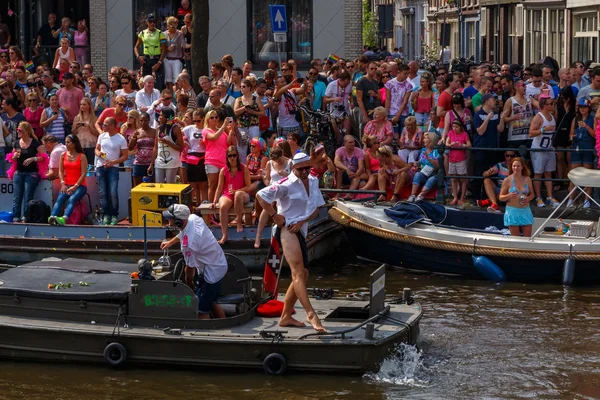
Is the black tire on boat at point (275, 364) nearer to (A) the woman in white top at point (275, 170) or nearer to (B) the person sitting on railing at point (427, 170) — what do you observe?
(A) the woman in white top at point (275, 170)

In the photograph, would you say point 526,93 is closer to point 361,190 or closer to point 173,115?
point 361,190

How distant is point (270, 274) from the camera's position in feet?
44.2

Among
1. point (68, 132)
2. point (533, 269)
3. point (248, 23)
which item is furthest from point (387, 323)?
point (248, 23)

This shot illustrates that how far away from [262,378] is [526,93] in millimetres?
9923

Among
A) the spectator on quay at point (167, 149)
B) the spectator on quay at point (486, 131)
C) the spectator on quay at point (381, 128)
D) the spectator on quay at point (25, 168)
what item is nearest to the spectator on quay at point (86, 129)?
the spectator on quay at point (25, 168)

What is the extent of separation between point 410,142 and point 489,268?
3.51 m

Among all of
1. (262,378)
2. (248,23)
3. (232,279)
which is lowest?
(262,378)

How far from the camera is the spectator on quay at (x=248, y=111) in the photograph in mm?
19391

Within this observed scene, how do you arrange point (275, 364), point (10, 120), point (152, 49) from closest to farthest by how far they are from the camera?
point (275, 364) → point (10, 120) → point (152, 49)

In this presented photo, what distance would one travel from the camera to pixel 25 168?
18109mm

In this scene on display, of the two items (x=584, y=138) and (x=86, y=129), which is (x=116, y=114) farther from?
(x=584, y=138)

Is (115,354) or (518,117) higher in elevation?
(518,117)

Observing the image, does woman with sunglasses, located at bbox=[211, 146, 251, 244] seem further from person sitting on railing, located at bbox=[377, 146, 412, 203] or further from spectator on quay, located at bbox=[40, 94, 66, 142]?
spectator on quay, located at bbox=[40, 94, 66, 142]

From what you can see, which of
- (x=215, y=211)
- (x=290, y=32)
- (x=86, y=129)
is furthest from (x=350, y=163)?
(x=290, y=32)
